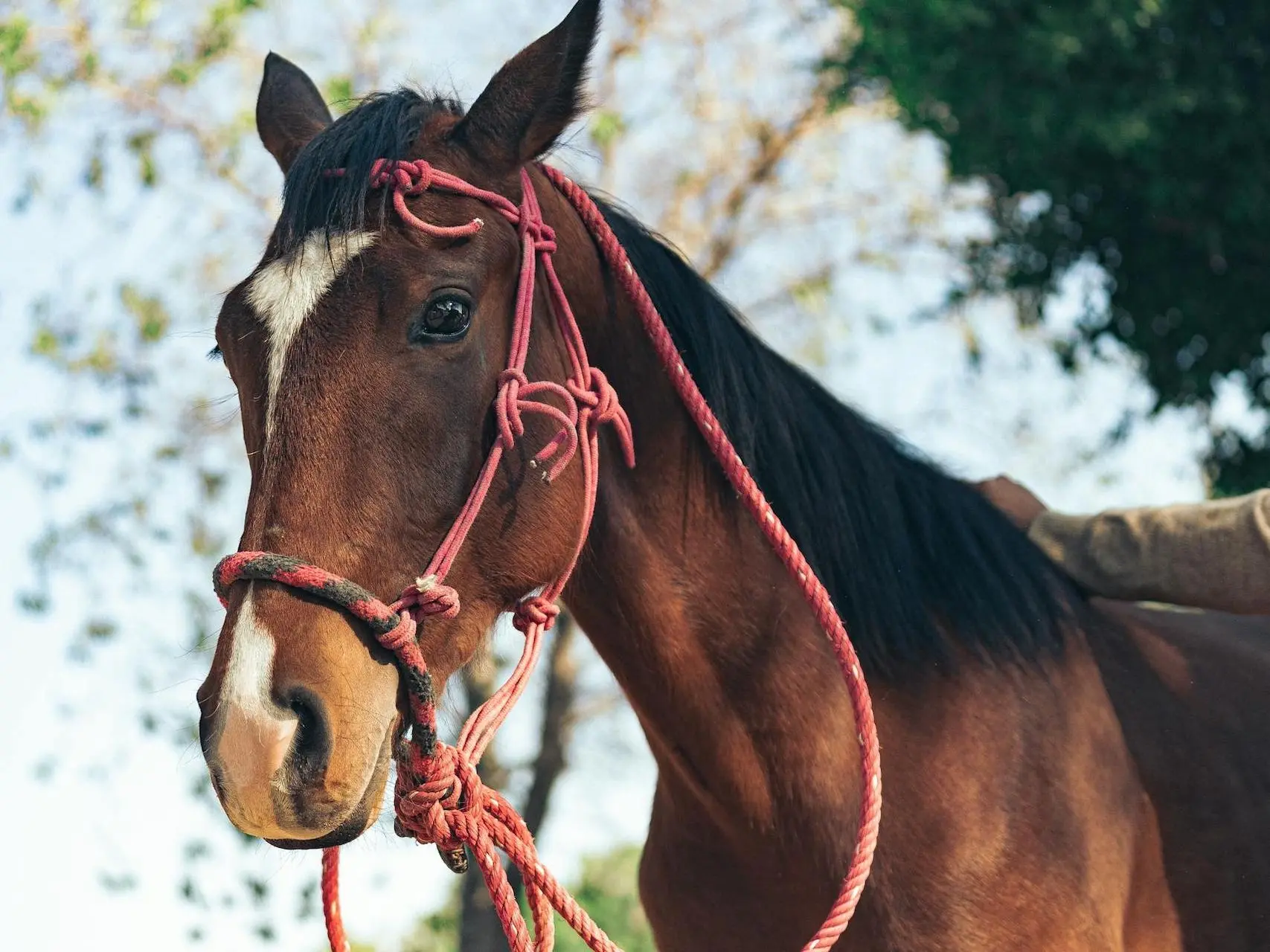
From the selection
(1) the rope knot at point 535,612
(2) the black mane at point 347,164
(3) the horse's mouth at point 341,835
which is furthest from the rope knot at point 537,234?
(3) the horse's mouth at point 341,835

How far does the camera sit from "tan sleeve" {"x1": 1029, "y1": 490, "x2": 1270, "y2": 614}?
9.93 feet

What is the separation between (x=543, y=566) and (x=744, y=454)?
0.53m

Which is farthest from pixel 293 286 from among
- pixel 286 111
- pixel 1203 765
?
pixel 1203 765

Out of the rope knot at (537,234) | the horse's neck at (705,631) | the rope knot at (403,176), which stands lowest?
the horse's neck at (705,631)

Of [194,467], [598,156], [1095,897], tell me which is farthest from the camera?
[194,467]

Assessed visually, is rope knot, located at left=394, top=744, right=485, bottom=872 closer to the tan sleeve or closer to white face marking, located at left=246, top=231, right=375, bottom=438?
white face marking, located at left=246, top=231, right=375, bottom=438

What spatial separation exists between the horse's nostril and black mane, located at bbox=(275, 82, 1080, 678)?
3.38 feet

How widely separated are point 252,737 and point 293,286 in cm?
74

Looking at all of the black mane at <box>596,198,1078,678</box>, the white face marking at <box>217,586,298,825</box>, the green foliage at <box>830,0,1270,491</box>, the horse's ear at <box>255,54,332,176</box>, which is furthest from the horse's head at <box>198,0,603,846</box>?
the green foliage at <box>830,0,1270,491</box>

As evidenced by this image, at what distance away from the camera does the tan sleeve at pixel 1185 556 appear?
3027 millimetres

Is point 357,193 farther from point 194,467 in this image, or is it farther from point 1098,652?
point 194,467

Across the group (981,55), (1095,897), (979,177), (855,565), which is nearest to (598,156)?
(855,565)

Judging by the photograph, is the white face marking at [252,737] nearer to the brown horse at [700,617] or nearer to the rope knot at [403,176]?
the brown horse at [700,617]

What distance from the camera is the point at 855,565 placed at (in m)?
2.65
